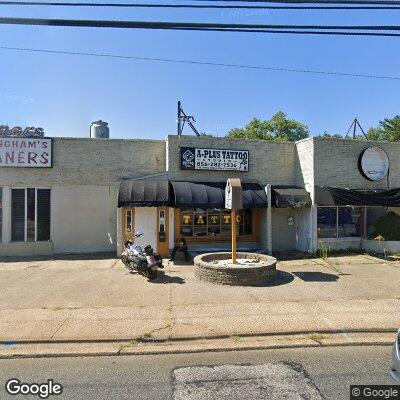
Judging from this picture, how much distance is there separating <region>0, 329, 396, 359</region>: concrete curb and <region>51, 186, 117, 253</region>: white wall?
370 inches

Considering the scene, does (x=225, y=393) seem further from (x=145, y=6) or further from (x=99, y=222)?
(x=99, y=222)

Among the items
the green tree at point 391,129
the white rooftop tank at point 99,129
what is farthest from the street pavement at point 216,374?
the green tree at point 391,129

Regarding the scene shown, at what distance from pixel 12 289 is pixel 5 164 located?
707 cm

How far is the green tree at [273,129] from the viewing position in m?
47.8

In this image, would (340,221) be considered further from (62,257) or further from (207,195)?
(62,257)

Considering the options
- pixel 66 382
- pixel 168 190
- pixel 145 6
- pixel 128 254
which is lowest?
pixel 66 382

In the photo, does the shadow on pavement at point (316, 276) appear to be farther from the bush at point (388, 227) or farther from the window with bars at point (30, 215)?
the window with bars at point (30, 215)

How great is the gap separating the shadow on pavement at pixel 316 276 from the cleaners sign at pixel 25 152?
36.4 ft

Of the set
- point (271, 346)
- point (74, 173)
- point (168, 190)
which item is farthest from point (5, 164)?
point (271, 346)

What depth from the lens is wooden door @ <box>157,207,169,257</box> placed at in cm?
1424

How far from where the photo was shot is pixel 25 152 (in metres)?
14.3

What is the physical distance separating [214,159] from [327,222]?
235 inches

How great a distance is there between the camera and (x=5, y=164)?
14219 millimetres

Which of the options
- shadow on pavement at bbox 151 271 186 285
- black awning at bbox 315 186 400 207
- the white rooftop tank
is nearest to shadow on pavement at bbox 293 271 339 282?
shadow on pavement at bbox 151 271 186 285
